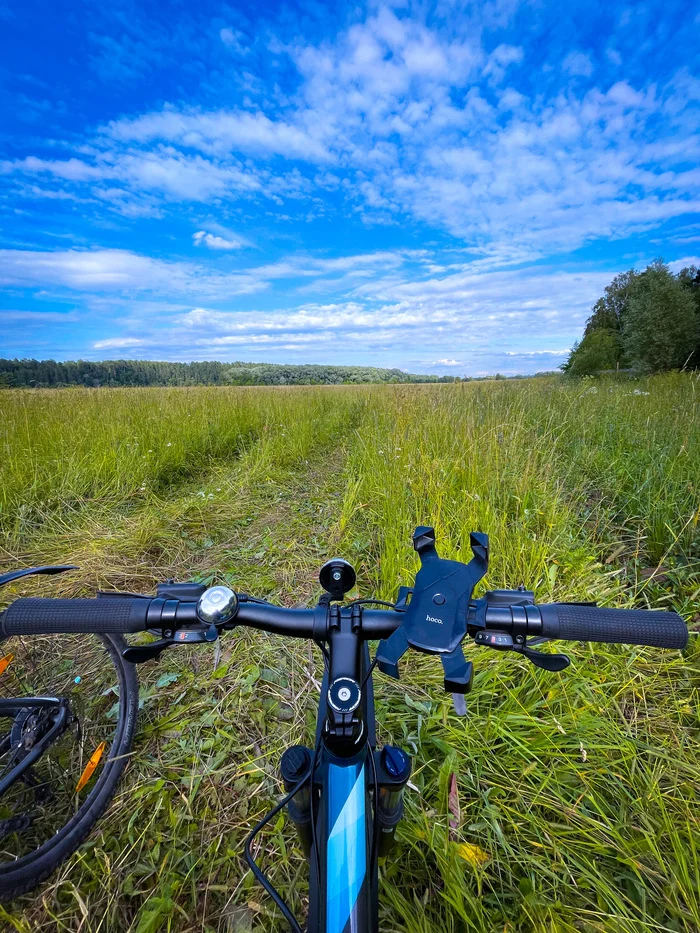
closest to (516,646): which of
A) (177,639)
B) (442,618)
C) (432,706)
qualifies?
(442,618)

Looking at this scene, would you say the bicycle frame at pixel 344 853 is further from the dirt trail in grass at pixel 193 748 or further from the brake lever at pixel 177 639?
the dirt trail in grass at pixel 193 748

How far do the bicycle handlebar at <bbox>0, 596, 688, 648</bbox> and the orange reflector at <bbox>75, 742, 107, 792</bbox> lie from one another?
3.58ft

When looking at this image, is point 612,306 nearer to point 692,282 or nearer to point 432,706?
point 692,282

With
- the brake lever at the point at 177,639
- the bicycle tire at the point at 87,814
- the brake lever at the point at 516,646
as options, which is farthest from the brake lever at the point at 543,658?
the bicycle tire at the point at 87,814

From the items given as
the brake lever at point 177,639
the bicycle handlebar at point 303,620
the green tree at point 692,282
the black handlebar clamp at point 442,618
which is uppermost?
the green tree at point 692,282

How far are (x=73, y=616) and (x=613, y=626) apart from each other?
4.21 ft

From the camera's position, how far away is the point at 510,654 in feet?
6.76

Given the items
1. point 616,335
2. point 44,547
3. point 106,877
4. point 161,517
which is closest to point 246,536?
point 161,517

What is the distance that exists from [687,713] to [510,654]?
75 cm

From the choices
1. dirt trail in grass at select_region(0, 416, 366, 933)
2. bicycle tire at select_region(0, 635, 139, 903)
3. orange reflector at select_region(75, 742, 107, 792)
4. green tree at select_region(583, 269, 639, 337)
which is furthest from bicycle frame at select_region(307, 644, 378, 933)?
green tree at select_region(583, 269, 639, 337)

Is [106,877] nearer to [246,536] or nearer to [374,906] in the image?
[374,906]

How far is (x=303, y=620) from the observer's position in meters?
0.85

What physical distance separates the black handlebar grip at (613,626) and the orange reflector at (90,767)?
1955 millimetres

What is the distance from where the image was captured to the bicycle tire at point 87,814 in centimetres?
123
